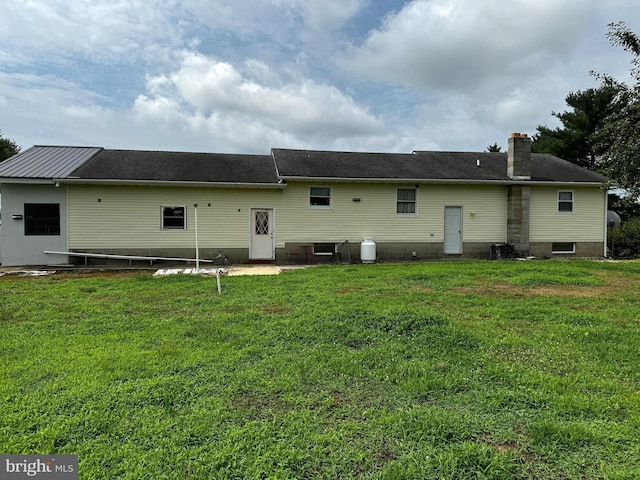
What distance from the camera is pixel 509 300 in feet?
23.3

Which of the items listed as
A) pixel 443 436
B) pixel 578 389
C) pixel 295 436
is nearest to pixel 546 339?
pixel 578 389

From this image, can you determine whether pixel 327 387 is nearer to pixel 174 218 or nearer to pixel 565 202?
pixel 174 218

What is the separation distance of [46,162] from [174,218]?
5132 mm

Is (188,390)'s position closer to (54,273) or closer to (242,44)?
(54,273)

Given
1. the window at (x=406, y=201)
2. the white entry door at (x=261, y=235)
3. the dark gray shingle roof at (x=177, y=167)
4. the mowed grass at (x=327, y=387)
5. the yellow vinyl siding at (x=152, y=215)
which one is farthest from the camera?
the window at (x=406, y=201)

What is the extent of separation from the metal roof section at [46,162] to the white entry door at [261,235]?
6.27 metres

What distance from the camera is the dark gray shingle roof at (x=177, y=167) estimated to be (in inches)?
520

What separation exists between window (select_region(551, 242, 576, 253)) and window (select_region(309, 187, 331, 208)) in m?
9.42

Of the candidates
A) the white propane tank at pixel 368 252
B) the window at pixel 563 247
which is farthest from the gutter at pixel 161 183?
the window at pixel 563 247

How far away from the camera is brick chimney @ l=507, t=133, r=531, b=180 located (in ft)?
50.3

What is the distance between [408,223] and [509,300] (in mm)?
7996

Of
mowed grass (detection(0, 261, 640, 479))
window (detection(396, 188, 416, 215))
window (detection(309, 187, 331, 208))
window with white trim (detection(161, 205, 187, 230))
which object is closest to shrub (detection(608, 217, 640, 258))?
window (detection(396, 188, 416, 215))

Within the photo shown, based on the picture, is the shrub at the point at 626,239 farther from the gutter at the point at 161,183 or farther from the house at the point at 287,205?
the gutter at the point at 161,183

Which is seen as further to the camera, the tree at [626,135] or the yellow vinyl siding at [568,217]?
the yellow vinyl siding at [568,217]
